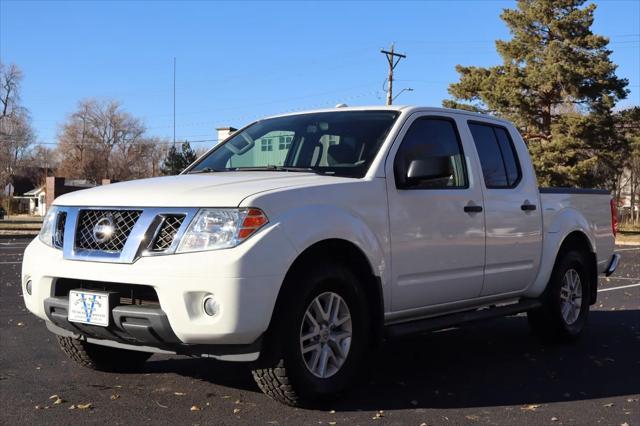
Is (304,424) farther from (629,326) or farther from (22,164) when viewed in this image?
(22,164)

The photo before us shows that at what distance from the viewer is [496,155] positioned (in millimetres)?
Result: 6344

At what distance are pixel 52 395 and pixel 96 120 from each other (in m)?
88.6

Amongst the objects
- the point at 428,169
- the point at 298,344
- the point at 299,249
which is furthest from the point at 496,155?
the point at 298,344

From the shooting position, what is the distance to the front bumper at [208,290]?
401cm

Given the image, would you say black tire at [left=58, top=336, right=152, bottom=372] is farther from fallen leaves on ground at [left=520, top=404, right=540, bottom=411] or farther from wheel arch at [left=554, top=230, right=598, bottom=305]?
wheel arch at [left=554, top=230, right=598, bottom=305]

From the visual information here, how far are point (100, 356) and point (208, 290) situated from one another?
5.67 ft

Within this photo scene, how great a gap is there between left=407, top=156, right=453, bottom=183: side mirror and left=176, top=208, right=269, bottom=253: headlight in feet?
4.29

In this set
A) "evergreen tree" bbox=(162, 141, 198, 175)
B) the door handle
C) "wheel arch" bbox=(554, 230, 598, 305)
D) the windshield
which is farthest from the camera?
"evergreen tree" bbox=(162, 141, 198, 175)

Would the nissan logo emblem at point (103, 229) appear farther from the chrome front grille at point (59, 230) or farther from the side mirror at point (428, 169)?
the side mirror at point (428, 169)

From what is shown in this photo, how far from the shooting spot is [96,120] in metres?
88.9

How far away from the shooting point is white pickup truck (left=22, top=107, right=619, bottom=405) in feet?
13.4

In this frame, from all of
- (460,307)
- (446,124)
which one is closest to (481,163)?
(446,124)

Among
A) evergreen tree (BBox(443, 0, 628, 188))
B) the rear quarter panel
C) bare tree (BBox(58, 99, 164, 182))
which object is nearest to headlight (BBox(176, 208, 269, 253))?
the rear quarter panel

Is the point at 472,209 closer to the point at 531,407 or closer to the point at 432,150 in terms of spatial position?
the point at 432,150
